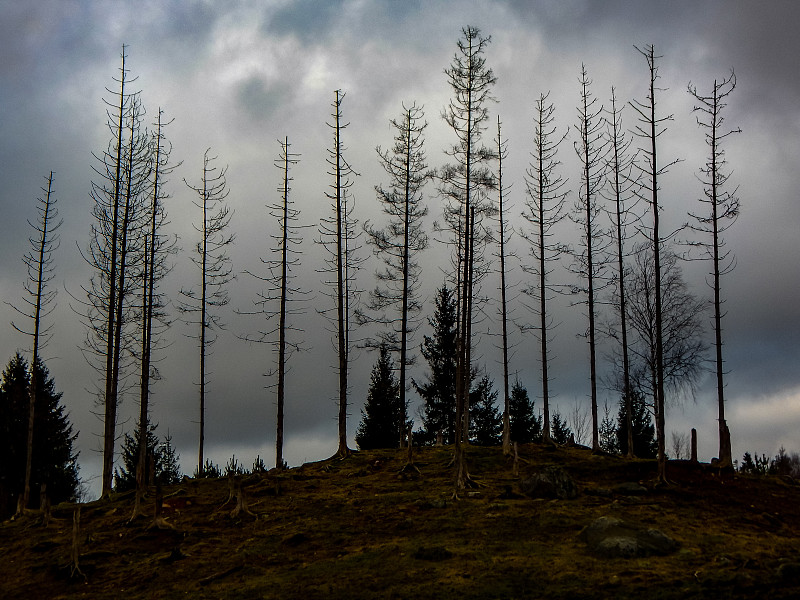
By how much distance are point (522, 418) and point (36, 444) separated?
1180 inches

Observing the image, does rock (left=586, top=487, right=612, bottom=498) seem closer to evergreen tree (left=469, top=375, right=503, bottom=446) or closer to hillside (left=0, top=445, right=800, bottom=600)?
hillside (left=0, top=445, right=800, bottom=600)

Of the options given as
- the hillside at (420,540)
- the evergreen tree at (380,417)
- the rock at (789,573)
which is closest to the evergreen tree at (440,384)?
the evergreen tree at (380,417)

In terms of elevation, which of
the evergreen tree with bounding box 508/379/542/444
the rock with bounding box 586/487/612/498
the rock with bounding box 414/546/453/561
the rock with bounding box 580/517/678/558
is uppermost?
the evergreen tree with bounding box 508/379/542/444

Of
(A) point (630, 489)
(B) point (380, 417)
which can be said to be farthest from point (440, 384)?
(A) point (630, 489)

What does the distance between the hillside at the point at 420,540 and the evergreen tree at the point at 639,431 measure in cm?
1776

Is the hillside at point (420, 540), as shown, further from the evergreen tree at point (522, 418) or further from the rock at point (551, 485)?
the evergreen tree at point (522, 418)

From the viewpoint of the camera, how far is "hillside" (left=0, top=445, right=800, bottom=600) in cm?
1459

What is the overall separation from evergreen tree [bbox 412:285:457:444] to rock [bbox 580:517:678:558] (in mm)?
26435

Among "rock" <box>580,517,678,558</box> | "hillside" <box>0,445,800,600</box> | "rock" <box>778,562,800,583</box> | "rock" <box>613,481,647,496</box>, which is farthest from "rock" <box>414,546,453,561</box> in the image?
"rock" <box>613,481,647,496</box>

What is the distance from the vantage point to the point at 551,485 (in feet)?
72.8

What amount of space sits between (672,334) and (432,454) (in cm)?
1607

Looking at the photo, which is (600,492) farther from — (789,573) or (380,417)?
(380,417)

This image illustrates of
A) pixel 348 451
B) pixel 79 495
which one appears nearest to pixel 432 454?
pixel 348 451

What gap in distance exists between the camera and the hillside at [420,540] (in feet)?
47.9
